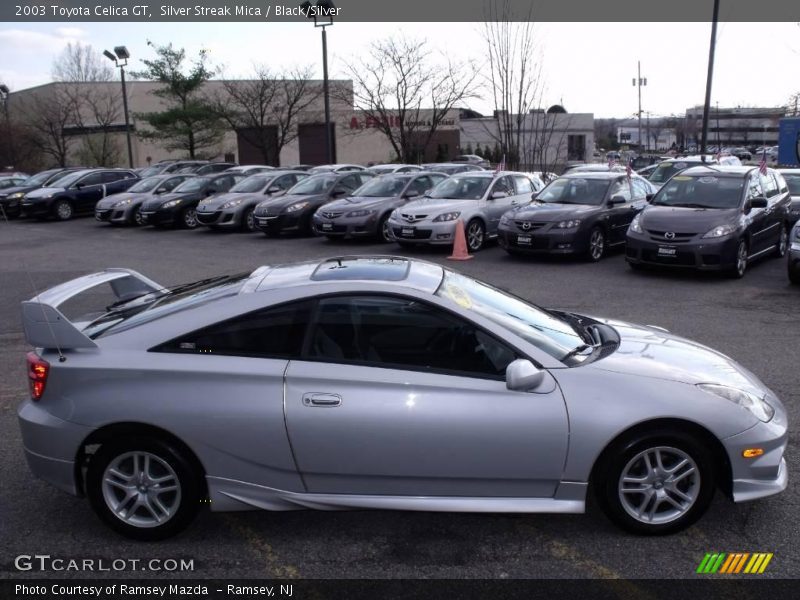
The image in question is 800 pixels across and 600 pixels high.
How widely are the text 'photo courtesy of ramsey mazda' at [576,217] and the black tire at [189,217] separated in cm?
1069

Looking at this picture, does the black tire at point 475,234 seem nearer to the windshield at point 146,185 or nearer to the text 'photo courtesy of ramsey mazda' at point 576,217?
the text 'photo courtesy of ramsey mazda' at point 576,217

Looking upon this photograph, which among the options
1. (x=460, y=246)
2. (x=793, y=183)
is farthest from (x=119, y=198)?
(x=793, y=183)

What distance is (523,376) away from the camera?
3840 mm

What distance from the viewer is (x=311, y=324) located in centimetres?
413

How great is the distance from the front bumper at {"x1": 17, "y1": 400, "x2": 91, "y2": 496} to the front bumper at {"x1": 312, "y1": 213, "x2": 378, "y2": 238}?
12.9 m

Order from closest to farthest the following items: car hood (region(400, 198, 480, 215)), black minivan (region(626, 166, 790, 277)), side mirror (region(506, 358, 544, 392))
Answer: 1. side mirror (region(506, 358, 544, 392))
2. black minivan (region(626, 166, 790, 277))
3. car hood (region(400, 198, 480, 215))

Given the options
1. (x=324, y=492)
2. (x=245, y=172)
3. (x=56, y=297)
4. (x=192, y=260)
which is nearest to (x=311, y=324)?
(x=324, y=492)

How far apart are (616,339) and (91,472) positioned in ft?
10.2

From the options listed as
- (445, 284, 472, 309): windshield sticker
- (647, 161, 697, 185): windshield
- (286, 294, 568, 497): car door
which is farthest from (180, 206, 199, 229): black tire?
(286, 294, 568, 497): car door

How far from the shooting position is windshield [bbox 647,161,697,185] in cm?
2164

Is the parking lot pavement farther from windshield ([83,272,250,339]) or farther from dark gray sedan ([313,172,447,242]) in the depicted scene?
dark gray sedan ([313,172,447,242])

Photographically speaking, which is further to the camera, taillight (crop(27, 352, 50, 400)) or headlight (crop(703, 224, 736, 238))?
headlight (crop(703, 224, 736, 238))

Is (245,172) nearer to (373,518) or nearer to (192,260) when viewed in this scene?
(192,260)
